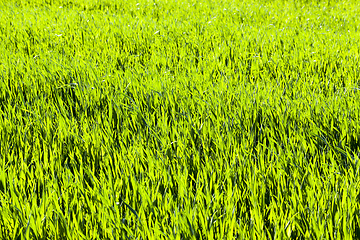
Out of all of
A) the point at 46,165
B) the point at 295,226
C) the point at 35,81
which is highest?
the point at 35,81

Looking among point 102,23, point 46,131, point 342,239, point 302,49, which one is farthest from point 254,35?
point 342,239

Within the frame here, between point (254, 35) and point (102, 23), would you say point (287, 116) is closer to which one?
point (254, 35)

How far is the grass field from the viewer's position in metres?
1.21

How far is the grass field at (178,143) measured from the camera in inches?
47.6

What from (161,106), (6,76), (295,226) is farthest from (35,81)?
(295,226)

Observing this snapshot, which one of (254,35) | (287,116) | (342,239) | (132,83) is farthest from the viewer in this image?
(254,35)

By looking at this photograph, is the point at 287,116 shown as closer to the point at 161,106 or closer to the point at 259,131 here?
the point at 259,131

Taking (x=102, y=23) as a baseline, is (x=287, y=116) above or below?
below

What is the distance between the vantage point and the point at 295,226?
1.24 meters

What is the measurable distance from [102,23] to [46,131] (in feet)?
10.2

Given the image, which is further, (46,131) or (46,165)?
(46,131)

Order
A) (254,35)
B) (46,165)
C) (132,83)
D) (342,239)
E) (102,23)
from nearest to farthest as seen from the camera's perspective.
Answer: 1. (342,239)
2. (46,165)
3. (132,83)
4. (254,35)
5. (102,23)

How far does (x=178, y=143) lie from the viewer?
167 centimetres

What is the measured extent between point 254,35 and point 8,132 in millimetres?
3054
